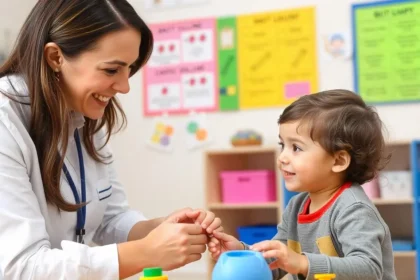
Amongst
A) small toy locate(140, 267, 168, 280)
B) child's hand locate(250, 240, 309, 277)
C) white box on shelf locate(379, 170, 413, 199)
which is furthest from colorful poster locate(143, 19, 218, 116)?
small toy locate(140, 267, 168, 280)

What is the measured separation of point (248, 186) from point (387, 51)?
3.55 ft

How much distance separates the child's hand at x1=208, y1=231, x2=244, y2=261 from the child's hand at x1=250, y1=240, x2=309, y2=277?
22 centimetres

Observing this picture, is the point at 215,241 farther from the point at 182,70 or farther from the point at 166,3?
the point at 166,3

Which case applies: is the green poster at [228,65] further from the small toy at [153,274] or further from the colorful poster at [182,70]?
the small toy at [153,274]

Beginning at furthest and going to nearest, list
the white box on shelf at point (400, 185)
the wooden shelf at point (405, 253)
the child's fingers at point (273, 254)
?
the white box on shelf at point (400, 185) < the wooden shelf at point (405, 253) < the child's fingers at point (273, 254)

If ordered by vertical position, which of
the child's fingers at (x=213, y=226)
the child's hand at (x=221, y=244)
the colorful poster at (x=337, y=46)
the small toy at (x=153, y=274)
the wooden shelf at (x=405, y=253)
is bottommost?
the wooden shelf at (x=405, y=253)

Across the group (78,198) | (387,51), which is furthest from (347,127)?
(387,51)

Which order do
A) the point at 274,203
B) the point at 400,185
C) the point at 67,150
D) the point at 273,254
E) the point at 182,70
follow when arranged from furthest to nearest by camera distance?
the point at 182,70 < the point at 274,203 < the point at 400,185 < the point at 67,150 < the point at 273,254

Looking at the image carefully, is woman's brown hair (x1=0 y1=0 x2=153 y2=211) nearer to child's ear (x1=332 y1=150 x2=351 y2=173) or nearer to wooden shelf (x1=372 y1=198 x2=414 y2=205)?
child's ear (x1=332 y1=150 x2=351 y2=173)

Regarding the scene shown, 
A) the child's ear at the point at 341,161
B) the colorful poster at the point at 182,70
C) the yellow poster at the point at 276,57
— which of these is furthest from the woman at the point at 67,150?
the colorful poster at the point at 182,70

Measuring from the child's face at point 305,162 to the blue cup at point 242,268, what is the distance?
1.42ft

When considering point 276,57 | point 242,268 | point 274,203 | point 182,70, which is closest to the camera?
point 242,268

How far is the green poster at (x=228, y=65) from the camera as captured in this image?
385cm

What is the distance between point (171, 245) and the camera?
130 cm
